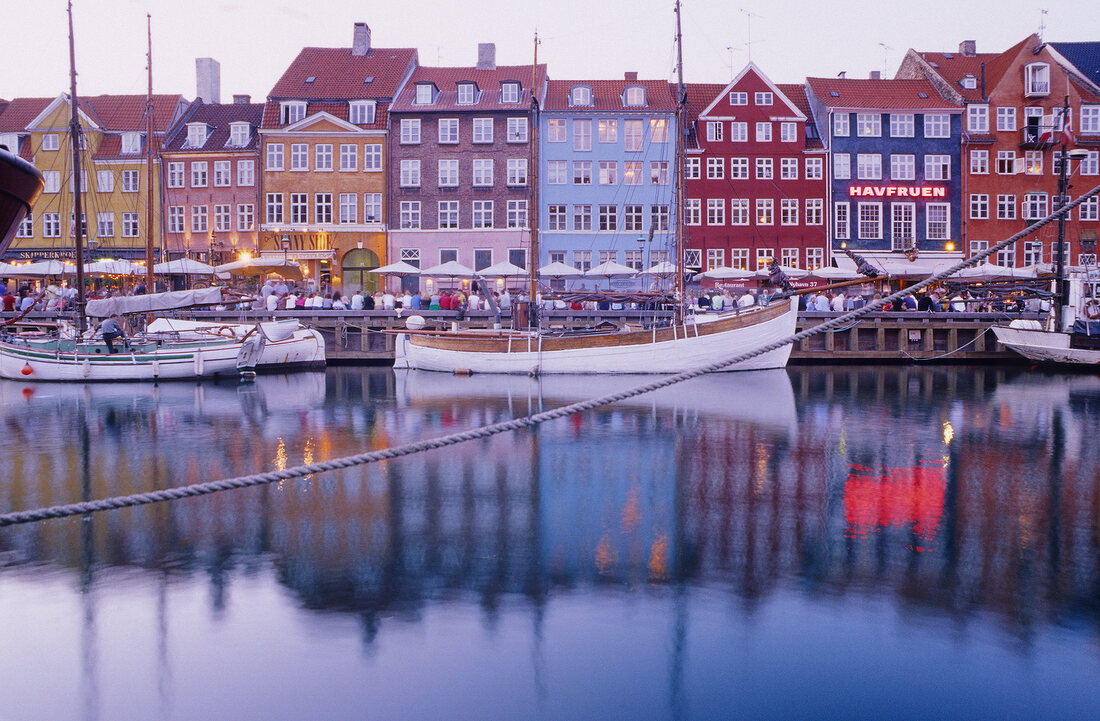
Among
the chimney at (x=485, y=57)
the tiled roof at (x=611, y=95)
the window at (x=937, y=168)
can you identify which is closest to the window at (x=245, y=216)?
the chimney at (x=485, y=57)

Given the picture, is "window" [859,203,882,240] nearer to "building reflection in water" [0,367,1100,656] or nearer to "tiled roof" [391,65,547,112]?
"tiled roof" [391,65,547,112]

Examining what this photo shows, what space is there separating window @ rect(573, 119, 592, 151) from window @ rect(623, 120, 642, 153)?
1.81 metres

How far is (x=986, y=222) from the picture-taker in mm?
52406

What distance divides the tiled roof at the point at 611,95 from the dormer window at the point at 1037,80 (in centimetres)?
1817

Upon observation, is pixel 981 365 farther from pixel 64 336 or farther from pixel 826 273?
pixel 64 336

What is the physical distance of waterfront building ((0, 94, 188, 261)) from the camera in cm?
5303

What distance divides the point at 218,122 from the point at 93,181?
7100 mm

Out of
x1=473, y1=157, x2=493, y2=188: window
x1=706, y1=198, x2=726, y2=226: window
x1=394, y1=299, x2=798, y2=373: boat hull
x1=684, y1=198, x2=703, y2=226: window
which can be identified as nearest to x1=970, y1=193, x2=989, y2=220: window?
x1=706, y1=198, x2=726, y2=226: window

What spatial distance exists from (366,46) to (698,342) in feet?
114

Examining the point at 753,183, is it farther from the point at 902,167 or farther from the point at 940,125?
the point at 940,125

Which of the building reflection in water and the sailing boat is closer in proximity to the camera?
the building reflection in water

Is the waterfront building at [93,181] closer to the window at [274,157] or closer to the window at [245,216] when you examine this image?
the window at [245,216]

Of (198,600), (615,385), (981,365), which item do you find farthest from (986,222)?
(198,600)

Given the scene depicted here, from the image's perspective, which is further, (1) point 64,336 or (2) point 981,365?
(2) point 981,365
